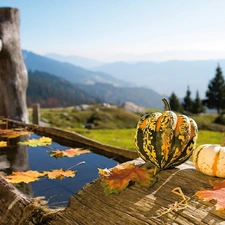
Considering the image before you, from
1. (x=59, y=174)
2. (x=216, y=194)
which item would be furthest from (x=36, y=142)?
(x=216, y=194)

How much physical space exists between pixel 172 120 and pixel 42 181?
5.93 ft

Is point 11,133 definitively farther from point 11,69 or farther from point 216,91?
point 216,91

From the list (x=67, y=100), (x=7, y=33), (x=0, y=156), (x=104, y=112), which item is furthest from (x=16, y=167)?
(x=67, y=100)

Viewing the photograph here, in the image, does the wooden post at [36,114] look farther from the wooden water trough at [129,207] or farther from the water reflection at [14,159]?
the wooden water trough at [129,207]

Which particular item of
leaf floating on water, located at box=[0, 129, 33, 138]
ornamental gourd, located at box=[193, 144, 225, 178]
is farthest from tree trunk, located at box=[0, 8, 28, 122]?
ornamental gourd, located at box=[193, 144, 225, 178]

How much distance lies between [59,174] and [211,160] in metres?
1.92

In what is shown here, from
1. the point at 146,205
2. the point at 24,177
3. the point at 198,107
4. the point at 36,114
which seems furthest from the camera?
the point at 198,107

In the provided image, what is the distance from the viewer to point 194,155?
9.12 feet

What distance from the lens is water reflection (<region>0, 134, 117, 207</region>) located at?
3.34 meters

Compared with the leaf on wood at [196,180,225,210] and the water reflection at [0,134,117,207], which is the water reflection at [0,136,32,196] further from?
the leaf on wood at [196,180,225,210]

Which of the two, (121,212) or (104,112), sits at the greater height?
(121,212)

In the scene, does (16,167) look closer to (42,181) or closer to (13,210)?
(42,181)

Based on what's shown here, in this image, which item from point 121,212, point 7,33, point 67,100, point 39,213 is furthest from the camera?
point 67,100

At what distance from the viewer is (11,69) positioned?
7094 mm
